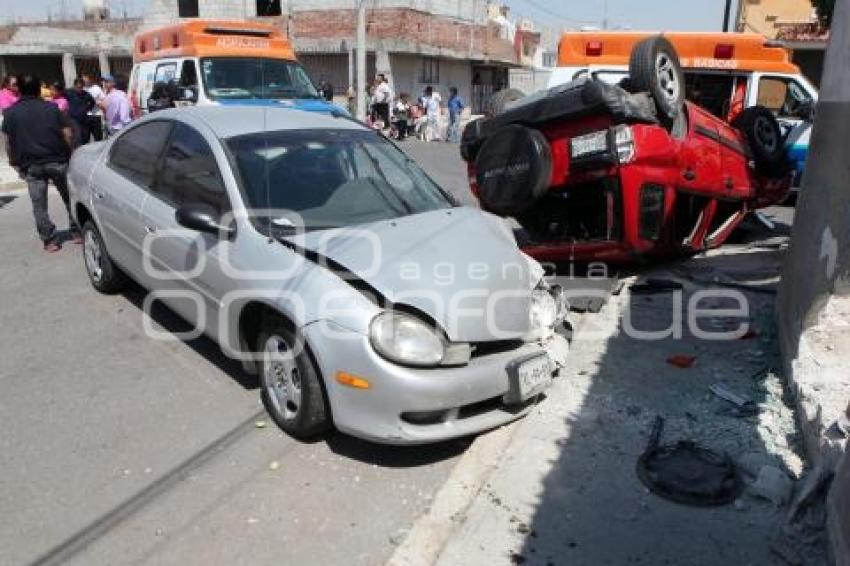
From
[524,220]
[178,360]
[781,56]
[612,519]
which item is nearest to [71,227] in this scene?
[178,360]

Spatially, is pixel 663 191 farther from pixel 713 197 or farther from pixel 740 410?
pixel 740 410

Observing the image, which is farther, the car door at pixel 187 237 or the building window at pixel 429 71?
the building window at pixel 429 71

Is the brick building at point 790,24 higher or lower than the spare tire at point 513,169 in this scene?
higher

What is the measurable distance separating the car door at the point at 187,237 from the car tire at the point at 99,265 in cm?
112

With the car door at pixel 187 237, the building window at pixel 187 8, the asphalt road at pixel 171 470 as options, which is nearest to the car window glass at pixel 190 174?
the car door at pixel 187 237

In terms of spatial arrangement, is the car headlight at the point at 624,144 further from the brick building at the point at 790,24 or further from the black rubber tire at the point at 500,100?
the brick building at the point at 790,24

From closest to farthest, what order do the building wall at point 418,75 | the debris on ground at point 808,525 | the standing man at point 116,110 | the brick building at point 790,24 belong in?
the debris on ground at point 808,525 < the standing man at point 116,110 < the brick building at point 790,24 < the building wall at point 418,75

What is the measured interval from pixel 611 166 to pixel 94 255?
4.40 m

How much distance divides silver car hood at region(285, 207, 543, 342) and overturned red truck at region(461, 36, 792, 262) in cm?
185

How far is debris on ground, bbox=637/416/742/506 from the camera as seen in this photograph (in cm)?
319

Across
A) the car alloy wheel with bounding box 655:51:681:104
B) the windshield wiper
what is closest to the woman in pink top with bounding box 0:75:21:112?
the windshield wiper

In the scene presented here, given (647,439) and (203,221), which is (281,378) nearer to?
(203,221)

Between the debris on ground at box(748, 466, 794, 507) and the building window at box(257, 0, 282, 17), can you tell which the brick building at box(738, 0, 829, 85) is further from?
the debris on ground at box(748, 466, 794, 507)

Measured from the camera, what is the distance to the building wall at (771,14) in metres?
29.6
